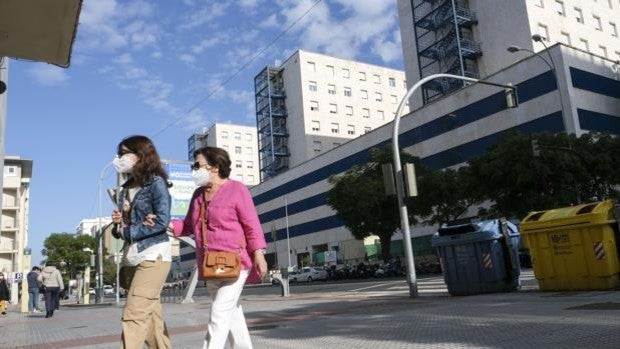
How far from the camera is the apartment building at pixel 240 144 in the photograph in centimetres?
10225

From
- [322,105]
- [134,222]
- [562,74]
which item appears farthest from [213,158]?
[322,105]

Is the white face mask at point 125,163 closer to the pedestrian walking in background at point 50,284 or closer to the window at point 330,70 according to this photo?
the pedestrian walking in background at point 50,284

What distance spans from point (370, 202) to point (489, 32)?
906 inches

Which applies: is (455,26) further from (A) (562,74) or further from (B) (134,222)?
(B) (134,222)

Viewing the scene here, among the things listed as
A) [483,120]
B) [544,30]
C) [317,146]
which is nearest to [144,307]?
[483,120]

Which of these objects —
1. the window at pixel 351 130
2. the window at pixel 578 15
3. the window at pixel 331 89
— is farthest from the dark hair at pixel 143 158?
the window at pixel 351 130

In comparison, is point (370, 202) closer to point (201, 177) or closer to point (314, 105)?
point (201, 177)

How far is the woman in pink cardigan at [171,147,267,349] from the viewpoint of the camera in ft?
13.0

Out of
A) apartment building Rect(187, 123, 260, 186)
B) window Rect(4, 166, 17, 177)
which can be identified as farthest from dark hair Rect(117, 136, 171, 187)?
apartment building Rect(187, 123, 260, 186)

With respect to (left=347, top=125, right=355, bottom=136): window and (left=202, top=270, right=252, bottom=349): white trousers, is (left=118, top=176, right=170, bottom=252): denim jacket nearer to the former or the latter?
(left=202, top=270, right=252, bottom=349): white trousers

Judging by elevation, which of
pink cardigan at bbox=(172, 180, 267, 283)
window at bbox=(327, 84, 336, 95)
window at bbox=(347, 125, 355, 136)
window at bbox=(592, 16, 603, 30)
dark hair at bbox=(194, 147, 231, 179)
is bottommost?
pink cardigan at bbox=(172, 180, 267, 283)

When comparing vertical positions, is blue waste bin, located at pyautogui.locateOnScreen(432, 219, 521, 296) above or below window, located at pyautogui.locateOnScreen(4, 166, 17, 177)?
below

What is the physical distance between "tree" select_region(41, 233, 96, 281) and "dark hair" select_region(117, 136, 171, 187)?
78.1 meters

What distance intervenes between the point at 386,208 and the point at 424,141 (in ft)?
42.5
